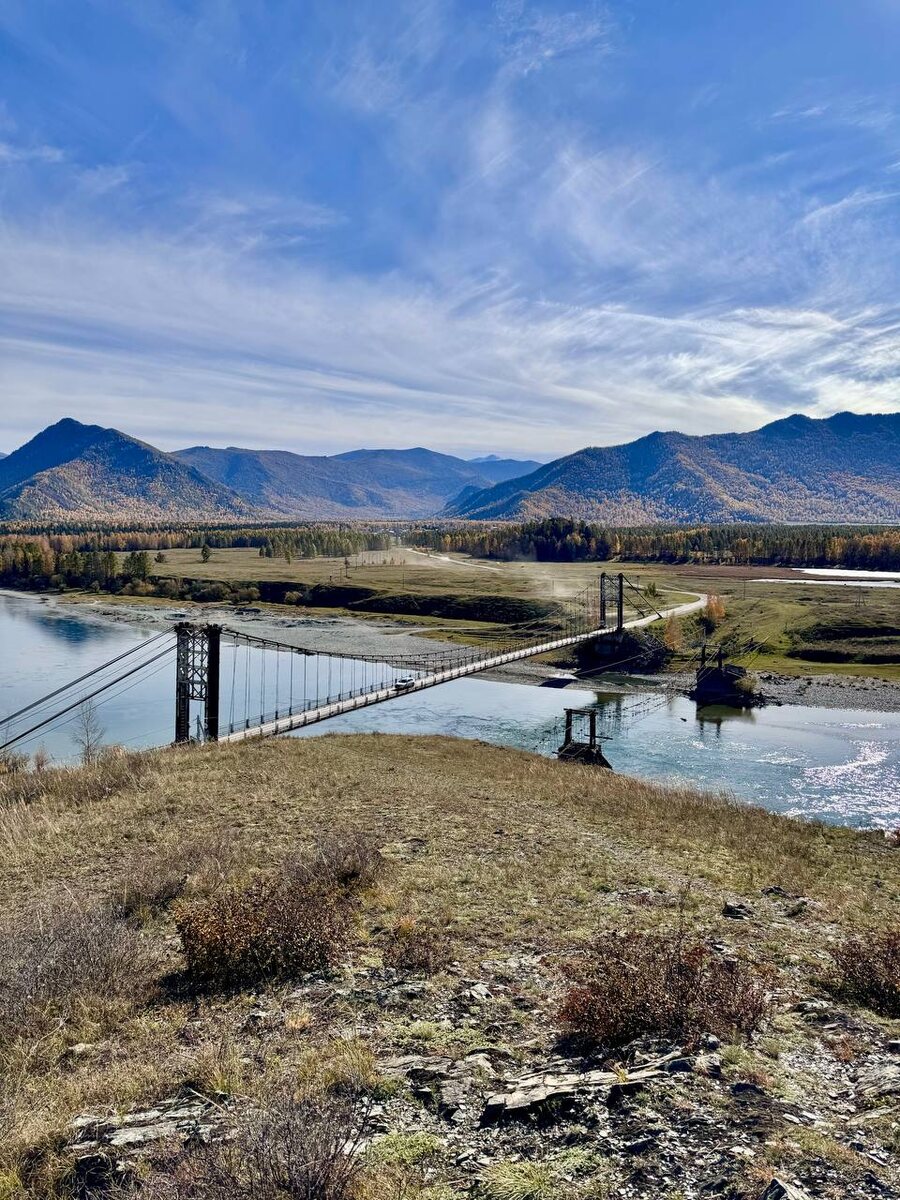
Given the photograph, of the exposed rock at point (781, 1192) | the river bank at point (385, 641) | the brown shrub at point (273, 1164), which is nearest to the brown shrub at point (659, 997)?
the exposed rock at point (781, 1192)

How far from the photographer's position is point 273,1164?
5.34 meters

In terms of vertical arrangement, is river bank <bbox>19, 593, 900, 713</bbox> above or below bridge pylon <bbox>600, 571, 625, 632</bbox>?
below

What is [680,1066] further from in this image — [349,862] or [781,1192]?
[349,862]

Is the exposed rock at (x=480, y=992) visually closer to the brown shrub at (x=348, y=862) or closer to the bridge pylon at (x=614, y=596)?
the brown shrub at (x=348, y=862)

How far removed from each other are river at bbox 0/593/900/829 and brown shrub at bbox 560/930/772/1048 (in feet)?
90.2

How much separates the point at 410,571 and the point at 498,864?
140 meters

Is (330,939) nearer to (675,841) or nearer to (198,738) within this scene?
(675,841)

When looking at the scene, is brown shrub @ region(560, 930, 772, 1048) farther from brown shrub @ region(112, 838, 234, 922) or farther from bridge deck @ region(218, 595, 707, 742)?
bridge deck @ region(218, 595, 707, 742)

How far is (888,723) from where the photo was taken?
54562mm

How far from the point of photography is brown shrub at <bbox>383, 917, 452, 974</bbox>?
9.85 metres

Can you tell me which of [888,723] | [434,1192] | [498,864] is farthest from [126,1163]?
[888,723]

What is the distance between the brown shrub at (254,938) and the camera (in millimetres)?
9508

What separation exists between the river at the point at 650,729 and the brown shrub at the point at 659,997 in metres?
27.5

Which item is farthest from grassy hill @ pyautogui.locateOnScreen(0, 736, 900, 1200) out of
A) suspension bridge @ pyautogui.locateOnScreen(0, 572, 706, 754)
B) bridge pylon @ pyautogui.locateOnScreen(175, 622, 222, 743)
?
suspension bridge @ pyautogui.locateOnScreen(0, 572, 706, 754)
